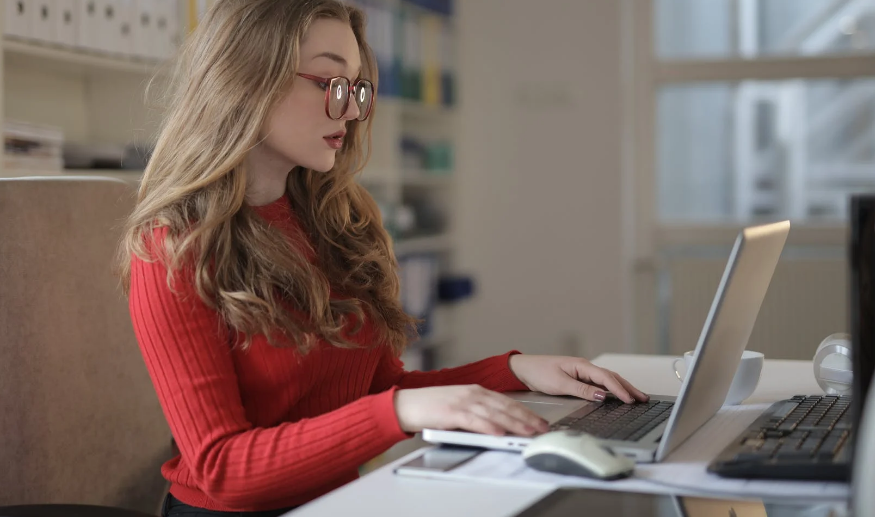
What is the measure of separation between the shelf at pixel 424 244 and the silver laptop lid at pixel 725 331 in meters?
2.41

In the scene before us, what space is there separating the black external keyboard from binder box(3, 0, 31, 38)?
1699mm

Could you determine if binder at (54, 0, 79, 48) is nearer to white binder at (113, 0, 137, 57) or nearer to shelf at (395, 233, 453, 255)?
white binder at (113, 0, 137, 57)

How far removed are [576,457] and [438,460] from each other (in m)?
0.16

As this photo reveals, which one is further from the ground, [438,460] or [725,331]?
→ [725,331]

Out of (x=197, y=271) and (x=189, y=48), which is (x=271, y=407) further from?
(x=189, y=48)

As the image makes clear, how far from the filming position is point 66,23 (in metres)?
2.21

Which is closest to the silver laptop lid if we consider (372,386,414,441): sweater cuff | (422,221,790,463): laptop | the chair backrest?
(422,221,790,463): laptop

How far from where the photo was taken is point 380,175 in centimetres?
354

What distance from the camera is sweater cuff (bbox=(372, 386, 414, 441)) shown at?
3.51 ft

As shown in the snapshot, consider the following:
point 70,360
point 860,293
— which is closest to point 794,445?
point 860,293

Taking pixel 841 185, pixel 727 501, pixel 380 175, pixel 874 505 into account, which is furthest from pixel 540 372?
pixel 841 185

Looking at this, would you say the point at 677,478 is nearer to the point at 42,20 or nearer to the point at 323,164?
the point at 323,164

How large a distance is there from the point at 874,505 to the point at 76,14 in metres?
2.02

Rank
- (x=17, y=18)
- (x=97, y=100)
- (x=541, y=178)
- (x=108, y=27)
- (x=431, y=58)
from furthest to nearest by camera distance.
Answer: (x=541, y=178)
(x=431, y=58)
(x=97, y=100)
(x=108, y=27)
(x=17, y=18)
